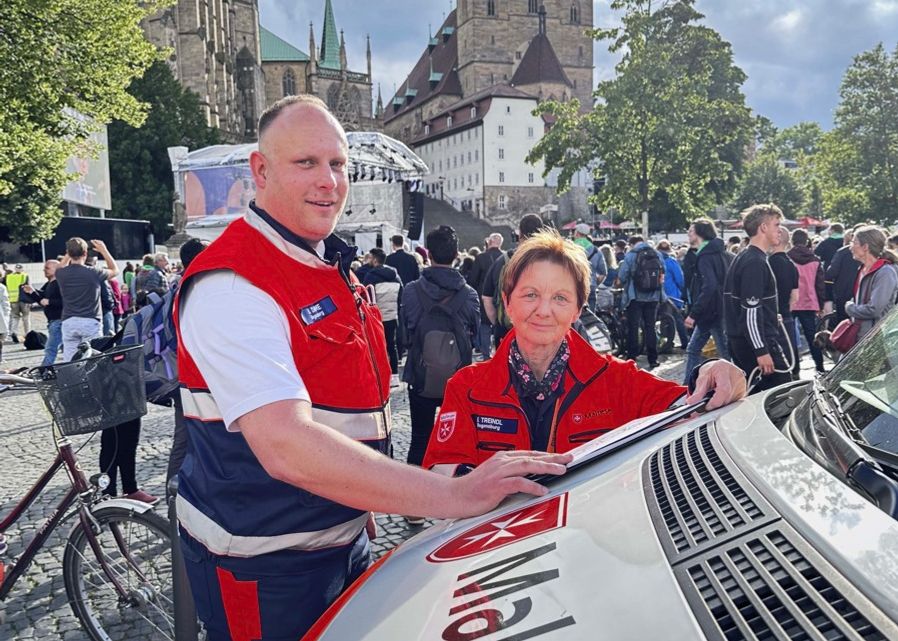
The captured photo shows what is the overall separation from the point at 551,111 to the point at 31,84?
23.8 meters

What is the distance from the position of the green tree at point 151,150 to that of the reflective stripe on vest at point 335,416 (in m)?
39.1

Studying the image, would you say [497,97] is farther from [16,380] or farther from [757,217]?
[16,380]

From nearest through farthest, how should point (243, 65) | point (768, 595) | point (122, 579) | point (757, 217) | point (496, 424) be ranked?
point (768, 595) → point (496, 424) → point (122, 579) → point (757, 217) → point (243, 65)

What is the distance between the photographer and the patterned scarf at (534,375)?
2.46 meters

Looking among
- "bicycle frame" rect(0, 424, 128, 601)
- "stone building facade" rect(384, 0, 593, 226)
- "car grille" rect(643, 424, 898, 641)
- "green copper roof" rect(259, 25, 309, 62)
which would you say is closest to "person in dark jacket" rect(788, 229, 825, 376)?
"bicycle frame" rect(0, 424, 128, 601)

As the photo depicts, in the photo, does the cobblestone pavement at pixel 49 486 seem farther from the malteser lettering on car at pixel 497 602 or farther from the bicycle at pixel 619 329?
the malteser lettering on car at pixel 497 602

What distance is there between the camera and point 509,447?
2.32 m

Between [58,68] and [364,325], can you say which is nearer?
[364,325]

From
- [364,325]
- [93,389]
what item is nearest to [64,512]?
[93,389]

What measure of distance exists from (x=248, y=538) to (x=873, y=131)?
4589cm

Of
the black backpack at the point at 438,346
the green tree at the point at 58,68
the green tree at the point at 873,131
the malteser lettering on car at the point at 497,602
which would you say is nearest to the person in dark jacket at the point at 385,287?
the black backpack at the point at 438,346

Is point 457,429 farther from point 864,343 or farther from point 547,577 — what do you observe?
point 864,343

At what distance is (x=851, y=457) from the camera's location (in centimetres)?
141

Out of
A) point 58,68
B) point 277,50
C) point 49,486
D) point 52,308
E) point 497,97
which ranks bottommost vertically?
point 49,486
